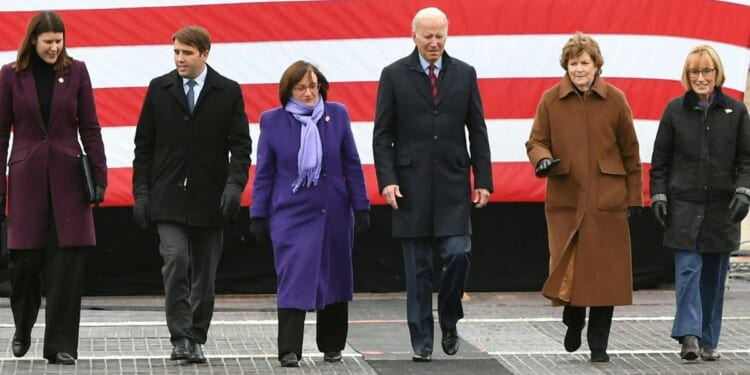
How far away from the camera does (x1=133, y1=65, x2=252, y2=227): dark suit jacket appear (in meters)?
8.42

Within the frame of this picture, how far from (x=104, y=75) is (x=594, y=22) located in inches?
132

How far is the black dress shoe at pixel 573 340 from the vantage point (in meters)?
8.73

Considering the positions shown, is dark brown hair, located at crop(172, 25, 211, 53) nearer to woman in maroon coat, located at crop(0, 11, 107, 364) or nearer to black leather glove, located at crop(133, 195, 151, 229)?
woman in maroon coat, located at crop(0, 11, 107, 364)

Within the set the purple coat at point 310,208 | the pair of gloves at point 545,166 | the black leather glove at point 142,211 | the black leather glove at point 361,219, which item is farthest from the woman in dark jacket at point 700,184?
the black leather glove at point 142,211

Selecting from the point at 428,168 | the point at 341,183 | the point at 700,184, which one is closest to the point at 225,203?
the point at 341,183

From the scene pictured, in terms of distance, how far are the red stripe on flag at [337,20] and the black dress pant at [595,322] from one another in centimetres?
333

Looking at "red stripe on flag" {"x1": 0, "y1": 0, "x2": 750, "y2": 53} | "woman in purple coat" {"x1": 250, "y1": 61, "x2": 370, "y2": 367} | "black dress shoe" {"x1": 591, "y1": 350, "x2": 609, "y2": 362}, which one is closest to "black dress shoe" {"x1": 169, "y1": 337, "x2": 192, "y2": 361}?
"woman in purple coat" {"x1": 250, "y1": 61, "x2": 370, "y2": 367}

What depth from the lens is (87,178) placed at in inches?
327

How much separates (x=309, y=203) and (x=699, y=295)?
209 cm

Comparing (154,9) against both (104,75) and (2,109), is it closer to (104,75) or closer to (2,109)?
(104,75)

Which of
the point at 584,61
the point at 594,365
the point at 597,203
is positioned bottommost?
the point at 594,365

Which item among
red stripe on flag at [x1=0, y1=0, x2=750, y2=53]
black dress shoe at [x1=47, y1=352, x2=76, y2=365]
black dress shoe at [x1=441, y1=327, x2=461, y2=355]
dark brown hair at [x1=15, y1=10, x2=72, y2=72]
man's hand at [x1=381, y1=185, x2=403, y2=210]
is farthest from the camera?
red stripe on flag at [x1=0, y1=0, x2=750, y2=53]

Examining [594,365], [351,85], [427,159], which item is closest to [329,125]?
[427,159]

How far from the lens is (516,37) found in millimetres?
11609
